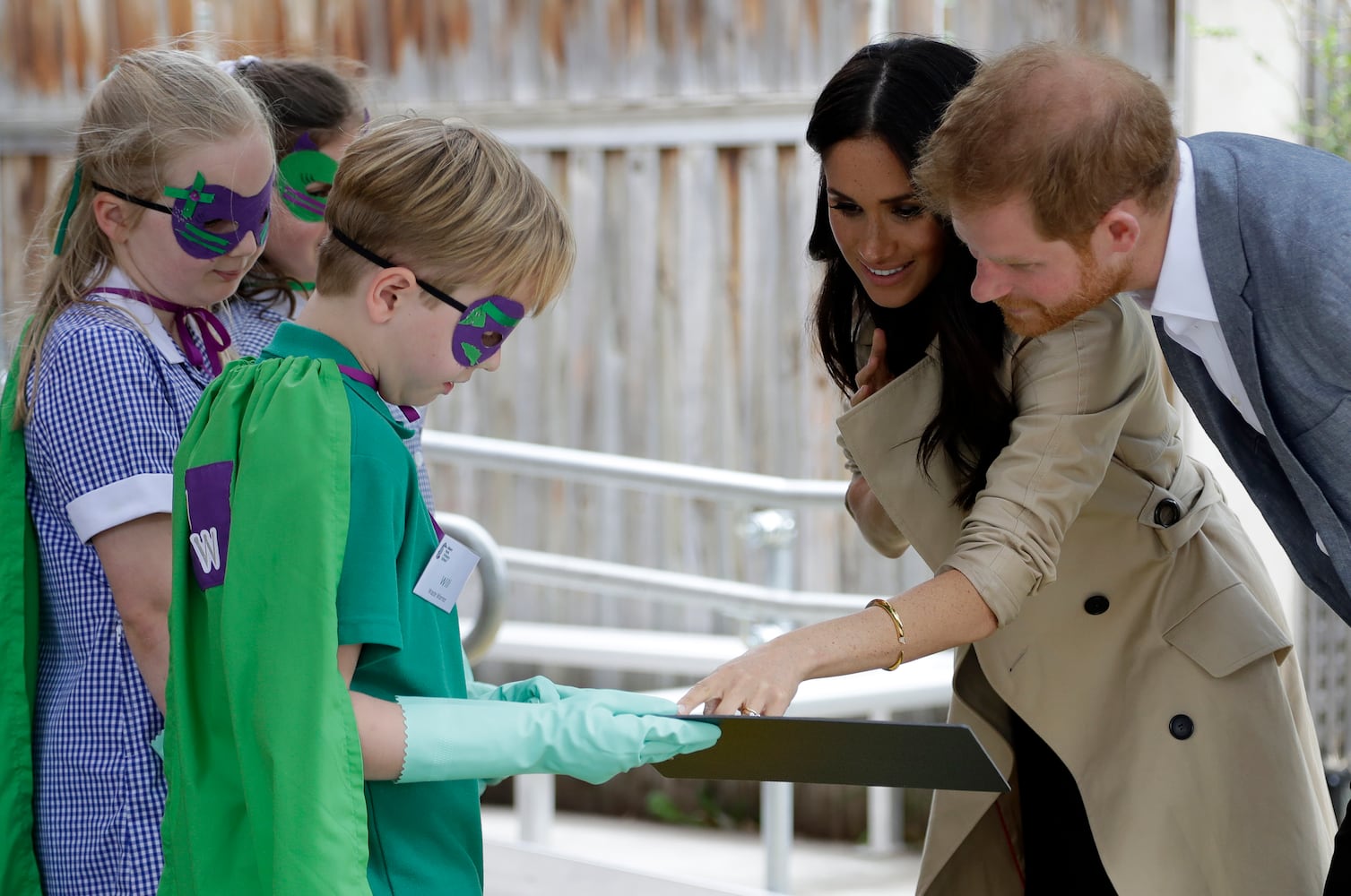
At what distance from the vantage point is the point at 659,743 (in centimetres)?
141

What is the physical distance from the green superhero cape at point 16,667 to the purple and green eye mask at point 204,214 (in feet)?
0.83

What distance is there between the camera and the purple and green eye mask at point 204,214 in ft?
5.34

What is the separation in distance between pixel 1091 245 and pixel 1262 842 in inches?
31.4

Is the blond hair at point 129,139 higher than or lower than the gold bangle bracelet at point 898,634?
higher

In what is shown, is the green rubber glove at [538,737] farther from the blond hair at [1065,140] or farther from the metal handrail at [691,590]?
the metal handrail at [691,590]

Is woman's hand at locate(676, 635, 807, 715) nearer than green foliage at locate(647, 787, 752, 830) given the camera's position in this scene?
Yes

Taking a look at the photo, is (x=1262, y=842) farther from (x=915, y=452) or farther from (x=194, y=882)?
(x=194, y=882)

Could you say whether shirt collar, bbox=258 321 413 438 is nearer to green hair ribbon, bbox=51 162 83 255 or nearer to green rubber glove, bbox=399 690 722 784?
green rubber glove, bbox=399 690 722 784

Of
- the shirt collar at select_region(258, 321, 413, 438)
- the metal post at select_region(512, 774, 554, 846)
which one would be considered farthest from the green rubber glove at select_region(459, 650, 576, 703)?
the metal post at select_region(512, 774, 554, 846)

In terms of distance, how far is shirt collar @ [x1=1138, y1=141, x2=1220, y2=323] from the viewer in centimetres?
144

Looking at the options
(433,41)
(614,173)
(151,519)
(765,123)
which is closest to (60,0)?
(433,41)

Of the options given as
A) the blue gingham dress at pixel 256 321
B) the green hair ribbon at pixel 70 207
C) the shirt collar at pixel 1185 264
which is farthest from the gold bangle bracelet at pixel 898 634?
the green hair ribbon at pixel 70 207

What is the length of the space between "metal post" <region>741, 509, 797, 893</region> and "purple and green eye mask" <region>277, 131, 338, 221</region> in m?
1.52

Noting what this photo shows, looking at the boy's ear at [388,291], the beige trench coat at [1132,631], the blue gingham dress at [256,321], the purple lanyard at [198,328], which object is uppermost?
the boy's ear at [388,291]
